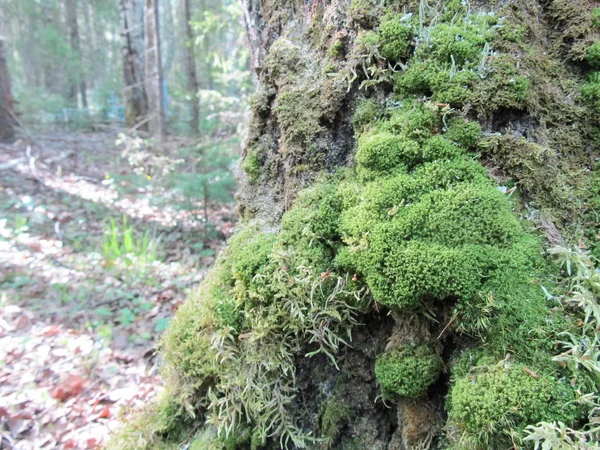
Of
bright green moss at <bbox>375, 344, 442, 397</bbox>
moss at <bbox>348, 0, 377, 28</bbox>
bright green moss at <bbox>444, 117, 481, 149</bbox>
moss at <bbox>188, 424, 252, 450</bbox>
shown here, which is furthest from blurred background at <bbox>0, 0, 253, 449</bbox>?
bright green moss at <bbox>444, 117, 481, 149</bbox>

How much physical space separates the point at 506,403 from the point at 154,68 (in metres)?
9.92

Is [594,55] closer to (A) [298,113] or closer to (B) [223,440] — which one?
(A) [298,113]

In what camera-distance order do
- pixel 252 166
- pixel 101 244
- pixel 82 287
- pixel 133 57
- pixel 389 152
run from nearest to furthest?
pixel 389 152
pixel 252 166
pixel 82 287
pixel 101 244
pixel 133 57

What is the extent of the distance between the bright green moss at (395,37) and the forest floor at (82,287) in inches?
110

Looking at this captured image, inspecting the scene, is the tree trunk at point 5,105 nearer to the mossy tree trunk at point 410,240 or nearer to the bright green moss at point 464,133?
the mossy tree trunk at point 410,240

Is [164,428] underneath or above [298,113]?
underneath

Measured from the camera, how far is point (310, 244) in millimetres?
1586

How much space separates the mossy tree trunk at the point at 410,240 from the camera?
123 cm

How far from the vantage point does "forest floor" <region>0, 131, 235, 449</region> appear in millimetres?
3127

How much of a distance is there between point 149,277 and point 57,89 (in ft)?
84.0

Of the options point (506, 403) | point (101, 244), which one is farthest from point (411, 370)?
point (101, 244)

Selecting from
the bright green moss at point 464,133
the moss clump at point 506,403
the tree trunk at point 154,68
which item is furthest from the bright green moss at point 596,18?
the tree trunk at point 154,68

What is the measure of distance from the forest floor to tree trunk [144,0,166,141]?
0.76 metres

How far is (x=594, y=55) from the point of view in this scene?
158cm
